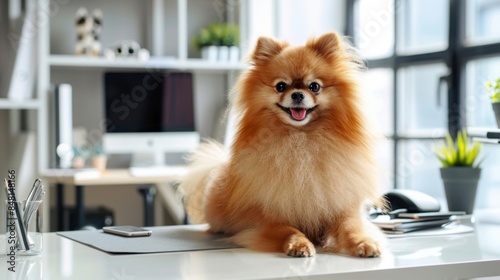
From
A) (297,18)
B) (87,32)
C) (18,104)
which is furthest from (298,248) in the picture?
(297,18)

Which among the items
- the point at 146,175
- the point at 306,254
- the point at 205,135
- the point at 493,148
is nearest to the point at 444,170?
the point at 306,254

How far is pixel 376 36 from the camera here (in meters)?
3.84

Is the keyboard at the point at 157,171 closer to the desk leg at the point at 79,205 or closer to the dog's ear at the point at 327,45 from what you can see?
the desk leg at the point at 79,205

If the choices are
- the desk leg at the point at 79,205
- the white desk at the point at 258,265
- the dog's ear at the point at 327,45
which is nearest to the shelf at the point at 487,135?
the white desk at the point at 258,265

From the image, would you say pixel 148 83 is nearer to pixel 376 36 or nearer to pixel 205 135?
pixel 205 135

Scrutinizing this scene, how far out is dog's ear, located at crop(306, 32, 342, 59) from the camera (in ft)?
4.92

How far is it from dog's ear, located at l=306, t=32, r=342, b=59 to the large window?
156 centimetres

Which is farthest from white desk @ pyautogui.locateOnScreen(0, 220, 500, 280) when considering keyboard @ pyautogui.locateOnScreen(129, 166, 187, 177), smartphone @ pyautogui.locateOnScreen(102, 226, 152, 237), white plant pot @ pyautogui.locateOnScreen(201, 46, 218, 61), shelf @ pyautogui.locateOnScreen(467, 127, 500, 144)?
white plant pot @ pyautogui.locateOnScreen(201, 46, 218, 61)

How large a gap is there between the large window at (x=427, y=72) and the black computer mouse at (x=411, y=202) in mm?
1165

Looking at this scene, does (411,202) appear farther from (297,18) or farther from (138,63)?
(297,18)

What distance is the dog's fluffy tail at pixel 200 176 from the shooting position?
1.71 metres

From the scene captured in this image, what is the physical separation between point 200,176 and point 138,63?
2277 mm

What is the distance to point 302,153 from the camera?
144 centimetres

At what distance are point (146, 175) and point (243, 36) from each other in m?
1.12
